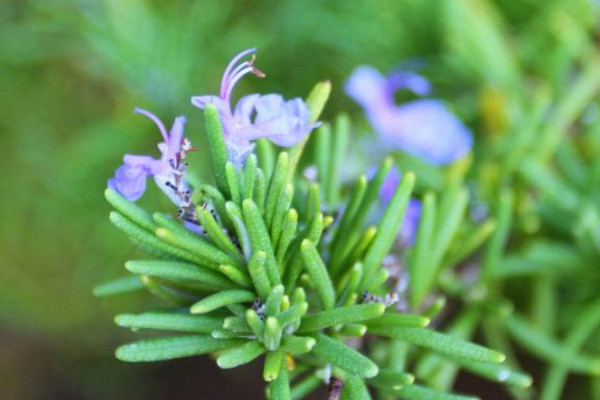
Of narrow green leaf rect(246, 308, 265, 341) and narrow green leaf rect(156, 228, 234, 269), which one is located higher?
narrow green leaf rect(156, 228, 234, 269)

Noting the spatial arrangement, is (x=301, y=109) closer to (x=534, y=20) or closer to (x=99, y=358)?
(x=534, y=20)

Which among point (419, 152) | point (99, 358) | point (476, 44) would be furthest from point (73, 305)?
point (476, 44)

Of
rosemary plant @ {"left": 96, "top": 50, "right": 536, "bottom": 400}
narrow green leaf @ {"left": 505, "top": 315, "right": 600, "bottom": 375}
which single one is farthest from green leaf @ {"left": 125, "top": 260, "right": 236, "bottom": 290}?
narrow green leaf @ {"left": 505, "top": 315, "right": 600, "bottom": 375}

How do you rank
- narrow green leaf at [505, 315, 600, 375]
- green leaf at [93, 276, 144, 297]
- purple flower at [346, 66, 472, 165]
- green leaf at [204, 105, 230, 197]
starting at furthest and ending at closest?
purple flower at [346, 66, 472, 165], narrow green leaf at [505, 315, 600, 375], green leaf at [93, 276, 144, 297], green leaf at [204, 105, 230, 197]

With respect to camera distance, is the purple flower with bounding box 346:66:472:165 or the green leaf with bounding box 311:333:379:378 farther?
the purple flower with bounding box 346:66:472:165

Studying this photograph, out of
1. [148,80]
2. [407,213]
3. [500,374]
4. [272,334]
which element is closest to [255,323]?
[272,334]

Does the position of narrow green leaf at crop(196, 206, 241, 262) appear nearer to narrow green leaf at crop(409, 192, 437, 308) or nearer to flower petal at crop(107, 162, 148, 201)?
flower petal at crop(107, 162, 148, 201)
